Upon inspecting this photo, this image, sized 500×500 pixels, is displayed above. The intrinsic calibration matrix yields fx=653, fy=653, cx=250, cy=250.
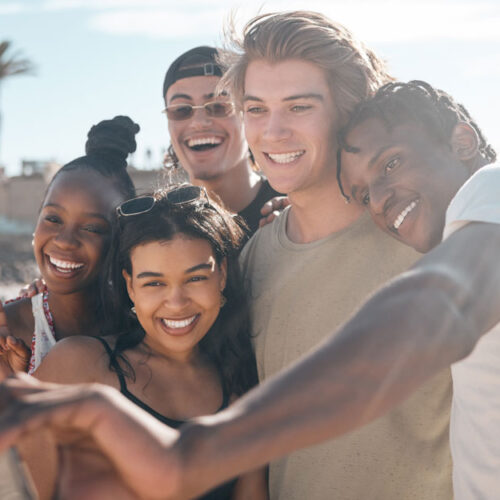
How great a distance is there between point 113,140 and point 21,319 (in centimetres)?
103

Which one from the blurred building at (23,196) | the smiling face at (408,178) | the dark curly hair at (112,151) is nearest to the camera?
the smiling face at (408,178)

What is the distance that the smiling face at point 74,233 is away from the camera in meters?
2.96

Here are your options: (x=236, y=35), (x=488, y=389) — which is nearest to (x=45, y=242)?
(x=236, y=35)

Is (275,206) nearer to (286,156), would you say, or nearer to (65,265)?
(286,156)

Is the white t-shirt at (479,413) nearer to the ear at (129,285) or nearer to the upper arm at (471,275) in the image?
the upper arm at (471,275)

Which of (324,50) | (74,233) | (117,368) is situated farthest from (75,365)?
(324,50)

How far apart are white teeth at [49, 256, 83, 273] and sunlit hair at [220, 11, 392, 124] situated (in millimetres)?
1208

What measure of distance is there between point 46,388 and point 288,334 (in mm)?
1742

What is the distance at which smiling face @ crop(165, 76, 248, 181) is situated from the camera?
4117 mm

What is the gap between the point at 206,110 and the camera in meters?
4.11

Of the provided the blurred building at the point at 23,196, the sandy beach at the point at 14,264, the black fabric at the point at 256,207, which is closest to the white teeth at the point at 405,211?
the black fabric at the point at 256,207

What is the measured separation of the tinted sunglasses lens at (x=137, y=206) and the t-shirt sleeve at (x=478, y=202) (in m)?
1.50

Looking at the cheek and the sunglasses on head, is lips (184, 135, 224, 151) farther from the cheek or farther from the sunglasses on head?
the sunglasses on head

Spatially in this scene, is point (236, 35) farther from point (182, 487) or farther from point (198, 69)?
point (182, 487)
